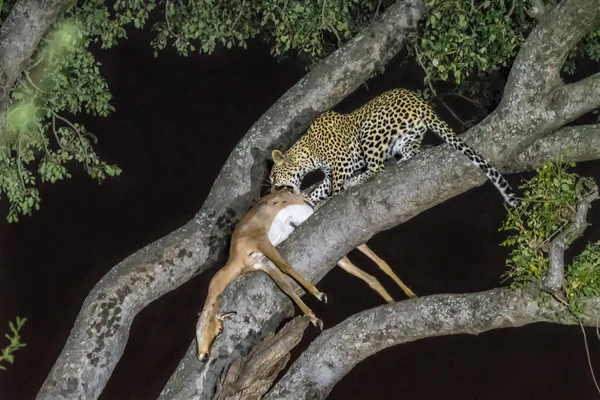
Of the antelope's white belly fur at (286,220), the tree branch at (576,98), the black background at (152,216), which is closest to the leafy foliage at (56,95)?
the antelope's white belly fur at (286,220)

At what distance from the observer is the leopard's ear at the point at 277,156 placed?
5.93 metres

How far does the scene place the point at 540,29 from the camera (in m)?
4.87

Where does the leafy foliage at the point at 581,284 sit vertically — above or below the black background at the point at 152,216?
below

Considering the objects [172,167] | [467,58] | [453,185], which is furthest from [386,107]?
[172,167]

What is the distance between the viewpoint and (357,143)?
6172mm

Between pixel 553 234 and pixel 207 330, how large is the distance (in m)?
1.94

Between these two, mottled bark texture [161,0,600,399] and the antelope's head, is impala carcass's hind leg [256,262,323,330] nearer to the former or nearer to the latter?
mottled bark texture [161,0,600,399]

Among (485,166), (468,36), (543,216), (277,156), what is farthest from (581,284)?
(277,156)

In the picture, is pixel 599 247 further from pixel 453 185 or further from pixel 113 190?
pixel 113 190

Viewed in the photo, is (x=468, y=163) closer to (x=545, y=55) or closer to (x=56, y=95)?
(x=545, y=55)

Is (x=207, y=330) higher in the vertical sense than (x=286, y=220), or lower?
lower

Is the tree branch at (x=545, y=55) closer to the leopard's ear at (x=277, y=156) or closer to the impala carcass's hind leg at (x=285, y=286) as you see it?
the impala carcass's hind leg at (x=285, y=286)

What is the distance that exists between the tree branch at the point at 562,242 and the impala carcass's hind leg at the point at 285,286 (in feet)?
4.07

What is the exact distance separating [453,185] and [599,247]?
0.82 m
